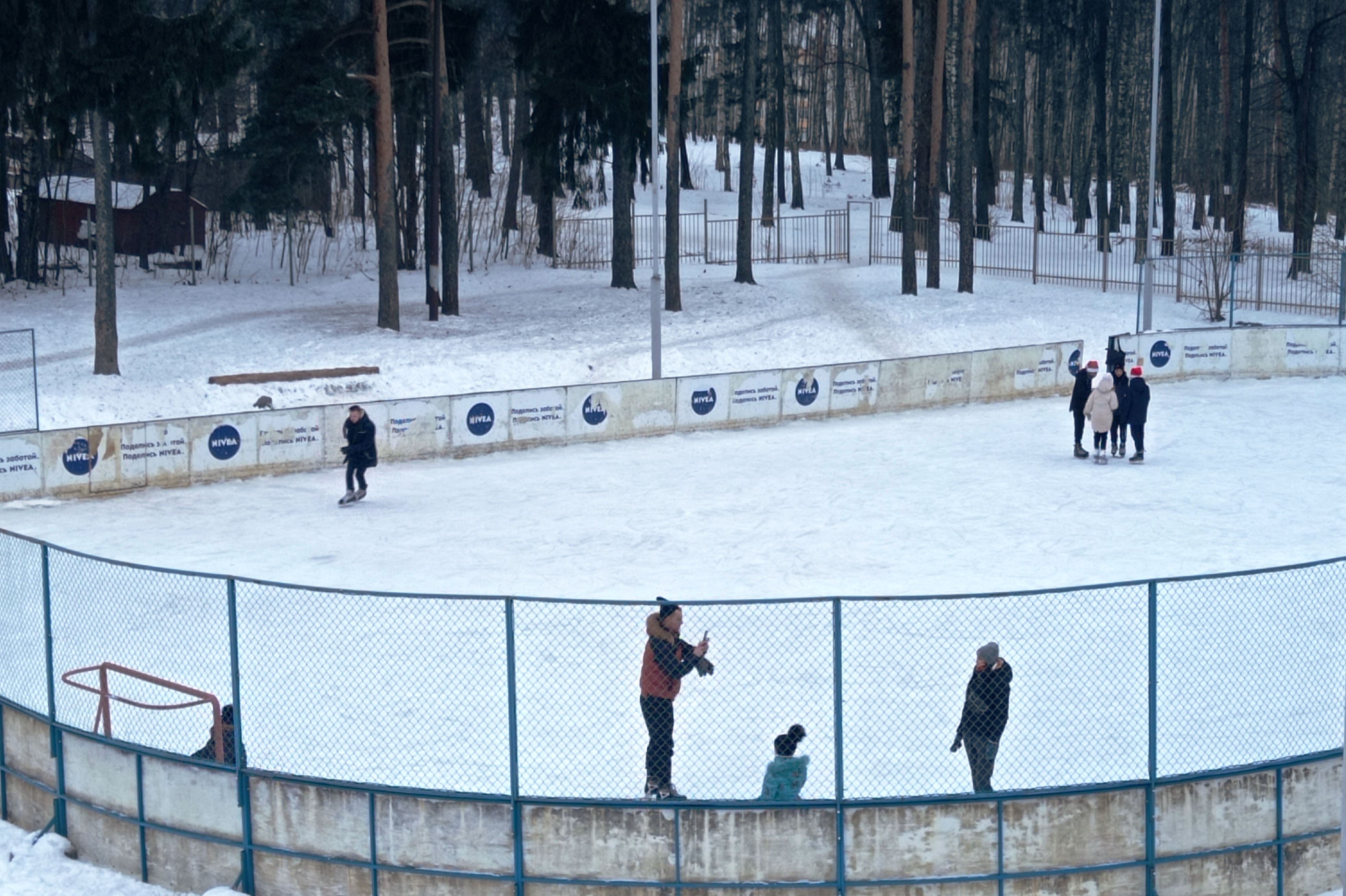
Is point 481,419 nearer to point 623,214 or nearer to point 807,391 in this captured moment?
point 807,391

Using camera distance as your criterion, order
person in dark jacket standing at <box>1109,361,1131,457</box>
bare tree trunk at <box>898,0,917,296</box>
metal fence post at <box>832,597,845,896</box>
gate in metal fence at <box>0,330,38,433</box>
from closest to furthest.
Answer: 1. metal fence post at <box>832,597,845,896</box>
2. person in dark jacket standing at <box>1109,361,1131,457</box>
3. gate in metal fence at <box>0,330,38,433</box>
4. bare tree trunk at <box>898,0,917,296</box>

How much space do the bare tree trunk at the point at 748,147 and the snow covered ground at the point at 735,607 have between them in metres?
14.7

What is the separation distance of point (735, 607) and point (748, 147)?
963 inches

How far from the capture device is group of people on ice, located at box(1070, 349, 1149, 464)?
21.9 meters

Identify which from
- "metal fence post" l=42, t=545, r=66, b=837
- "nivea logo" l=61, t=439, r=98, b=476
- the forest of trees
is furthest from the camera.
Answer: the forest of trees

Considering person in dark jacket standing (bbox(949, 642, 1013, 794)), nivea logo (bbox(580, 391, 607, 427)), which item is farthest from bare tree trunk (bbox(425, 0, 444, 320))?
person in dark jacket standing (bbox(949, 642, 1013, 794))

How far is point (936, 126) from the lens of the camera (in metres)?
41.9

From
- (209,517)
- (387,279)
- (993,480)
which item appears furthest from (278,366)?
(993,480)

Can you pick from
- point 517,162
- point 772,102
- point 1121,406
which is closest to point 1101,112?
point 772,102

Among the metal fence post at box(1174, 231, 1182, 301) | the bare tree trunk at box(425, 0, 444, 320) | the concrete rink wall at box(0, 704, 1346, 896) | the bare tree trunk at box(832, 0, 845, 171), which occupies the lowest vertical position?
the concrete rink wall at box(0, 704, 1346, 896)

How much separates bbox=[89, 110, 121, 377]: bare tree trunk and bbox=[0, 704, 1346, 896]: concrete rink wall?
17043 mm

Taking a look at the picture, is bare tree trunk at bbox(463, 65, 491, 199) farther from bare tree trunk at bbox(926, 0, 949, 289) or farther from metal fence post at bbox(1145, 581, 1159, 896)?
metal fence post at bbox(1145, 581, 1159, 896)

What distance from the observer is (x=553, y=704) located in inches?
458

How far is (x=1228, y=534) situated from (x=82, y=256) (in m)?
32.5
